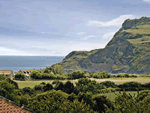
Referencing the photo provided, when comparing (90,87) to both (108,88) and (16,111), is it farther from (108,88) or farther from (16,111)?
(16,111)

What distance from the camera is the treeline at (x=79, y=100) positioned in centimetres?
1898

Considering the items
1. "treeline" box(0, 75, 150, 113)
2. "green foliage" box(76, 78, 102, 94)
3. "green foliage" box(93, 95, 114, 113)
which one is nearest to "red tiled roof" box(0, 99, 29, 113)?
"treeline" box(0, 75, 150, 113)

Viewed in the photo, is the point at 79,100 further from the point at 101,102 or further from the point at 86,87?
the point at 86,87

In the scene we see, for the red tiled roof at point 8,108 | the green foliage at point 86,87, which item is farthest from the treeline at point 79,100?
the red tiled roof at point 8,108

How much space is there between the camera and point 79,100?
40.6 metres

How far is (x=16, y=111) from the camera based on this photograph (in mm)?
15297

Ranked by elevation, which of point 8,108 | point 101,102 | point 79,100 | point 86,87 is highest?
point 8,108

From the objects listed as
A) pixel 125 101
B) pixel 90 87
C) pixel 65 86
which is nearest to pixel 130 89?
pixel 90 87

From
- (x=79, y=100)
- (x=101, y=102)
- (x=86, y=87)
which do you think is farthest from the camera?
(x=86, y=87)

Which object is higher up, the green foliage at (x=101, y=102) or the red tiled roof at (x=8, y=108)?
the red tiled roof at (x=8, y=108)

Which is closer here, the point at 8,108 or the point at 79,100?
the point at 8,108

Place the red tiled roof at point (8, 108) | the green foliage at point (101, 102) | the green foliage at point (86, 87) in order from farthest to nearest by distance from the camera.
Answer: the green foliage at point (86, 87)
the green foliage at point (101, 102)
the red tiled roof at point (8, 108)

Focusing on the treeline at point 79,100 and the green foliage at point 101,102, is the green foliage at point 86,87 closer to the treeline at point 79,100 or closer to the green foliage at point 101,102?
the treeline at point 79,100

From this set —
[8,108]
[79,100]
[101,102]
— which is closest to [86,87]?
[79,100]
